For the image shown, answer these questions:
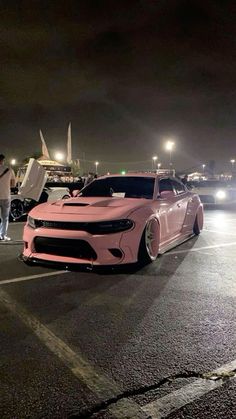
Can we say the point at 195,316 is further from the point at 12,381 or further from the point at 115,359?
the point at 12,381

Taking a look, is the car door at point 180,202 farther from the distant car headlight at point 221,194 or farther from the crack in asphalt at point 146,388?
the distant car headlight at point 221,194

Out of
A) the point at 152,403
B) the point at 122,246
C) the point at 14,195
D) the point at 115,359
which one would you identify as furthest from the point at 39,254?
the point at 14,195

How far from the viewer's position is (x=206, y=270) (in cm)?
551

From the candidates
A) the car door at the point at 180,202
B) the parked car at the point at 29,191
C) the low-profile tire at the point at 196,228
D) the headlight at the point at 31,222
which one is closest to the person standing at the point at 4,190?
the headlight at the point at 31,222

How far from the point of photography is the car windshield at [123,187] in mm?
6328

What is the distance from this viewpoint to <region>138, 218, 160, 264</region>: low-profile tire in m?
5.37

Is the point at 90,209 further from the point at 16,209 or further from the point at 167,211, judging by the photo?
the point at 16,209

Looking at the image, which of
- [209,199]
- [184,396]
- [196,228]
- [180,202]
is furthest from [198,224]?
[209,199]

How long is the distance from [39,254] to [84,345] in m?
2.26

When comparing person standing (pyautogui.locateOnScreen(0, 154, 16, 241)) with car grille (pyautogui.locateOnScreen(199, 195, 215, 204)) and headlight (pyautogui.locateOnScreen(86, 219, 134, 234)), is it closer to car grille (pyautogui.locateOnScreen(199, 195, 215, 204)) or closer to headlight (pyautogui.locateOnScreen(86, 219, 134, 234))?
headlight (pyautogui.locateOnScreen(86, 219, 134, 234))

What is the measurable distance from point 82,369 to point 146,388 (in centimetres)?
49

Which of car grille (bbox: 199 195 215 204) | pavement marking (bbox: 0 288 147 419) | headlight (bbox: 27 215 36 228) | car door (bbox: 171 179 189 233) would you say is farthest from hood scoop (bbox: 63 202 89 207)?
car grille (bbox: 199 195 215 204)

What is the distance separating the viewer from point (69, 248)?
4820 millimetres

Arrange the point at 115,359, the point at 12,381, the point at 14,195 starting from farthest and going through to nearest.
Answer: the point at 14,195
the point at 115,359
the point at 12,381
